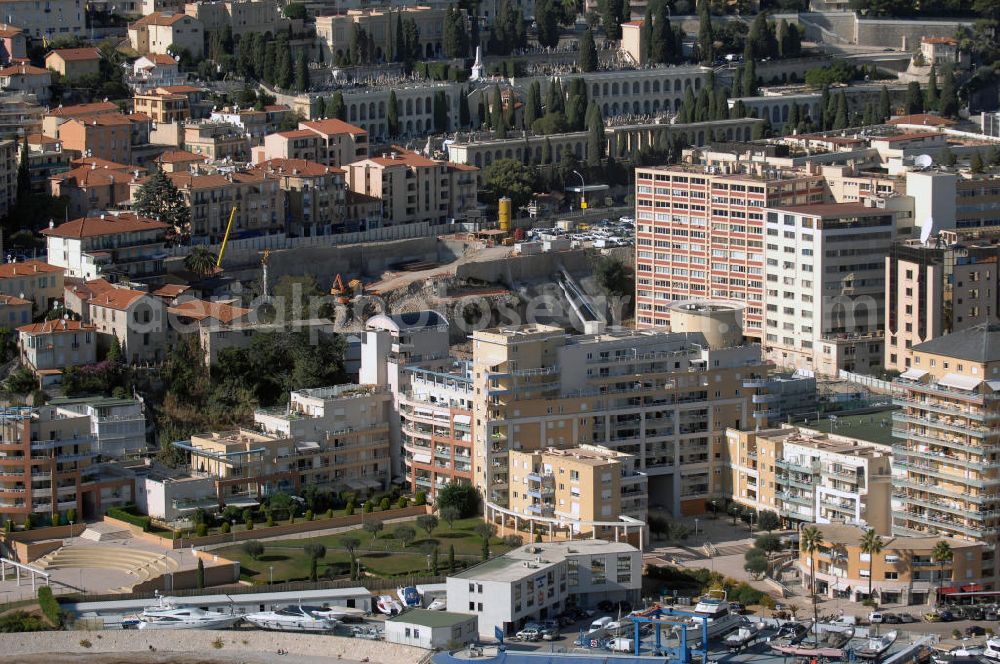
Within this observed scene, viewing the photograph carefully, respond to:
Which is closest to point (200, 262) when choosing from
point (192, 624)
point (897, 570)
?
point (192, 624)

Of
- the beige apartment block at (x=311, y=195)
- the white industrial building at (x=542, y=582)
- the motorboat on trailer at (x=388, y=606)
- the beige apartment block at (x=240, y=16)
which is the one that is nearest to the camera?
the white industrial building at (x=542, y=582)

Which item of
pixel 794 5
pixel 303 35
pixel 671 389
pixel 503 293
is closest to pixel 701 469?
pixel 671 389

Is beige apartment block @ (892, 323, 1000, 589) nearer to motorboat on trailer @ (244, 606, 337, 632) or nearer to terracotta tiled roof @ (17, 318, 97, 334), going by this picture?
motorboat on trailer @ (244, 606, 337, 632)

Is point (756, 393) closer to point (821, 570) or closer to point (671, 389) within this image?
point (671, 389)

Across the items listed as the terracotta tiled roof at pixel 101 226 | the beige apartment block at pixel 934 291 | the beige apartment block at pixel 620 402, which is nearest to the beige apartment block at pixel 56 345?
the terracotta tiled roof at pixel 101 226

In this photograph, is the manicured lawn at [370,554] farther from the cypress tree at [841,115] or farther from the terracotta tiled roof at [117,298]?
the cypress tree at [841,115]

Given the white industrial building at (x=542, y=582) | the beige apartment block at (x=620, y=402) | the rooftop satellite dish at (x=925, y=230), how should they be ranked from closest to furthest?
the white industrial building at (x=542, y=582)
the beige apartment block at (x=620, y=402)
the rooftop satellite dish at (x=925, y=230)
